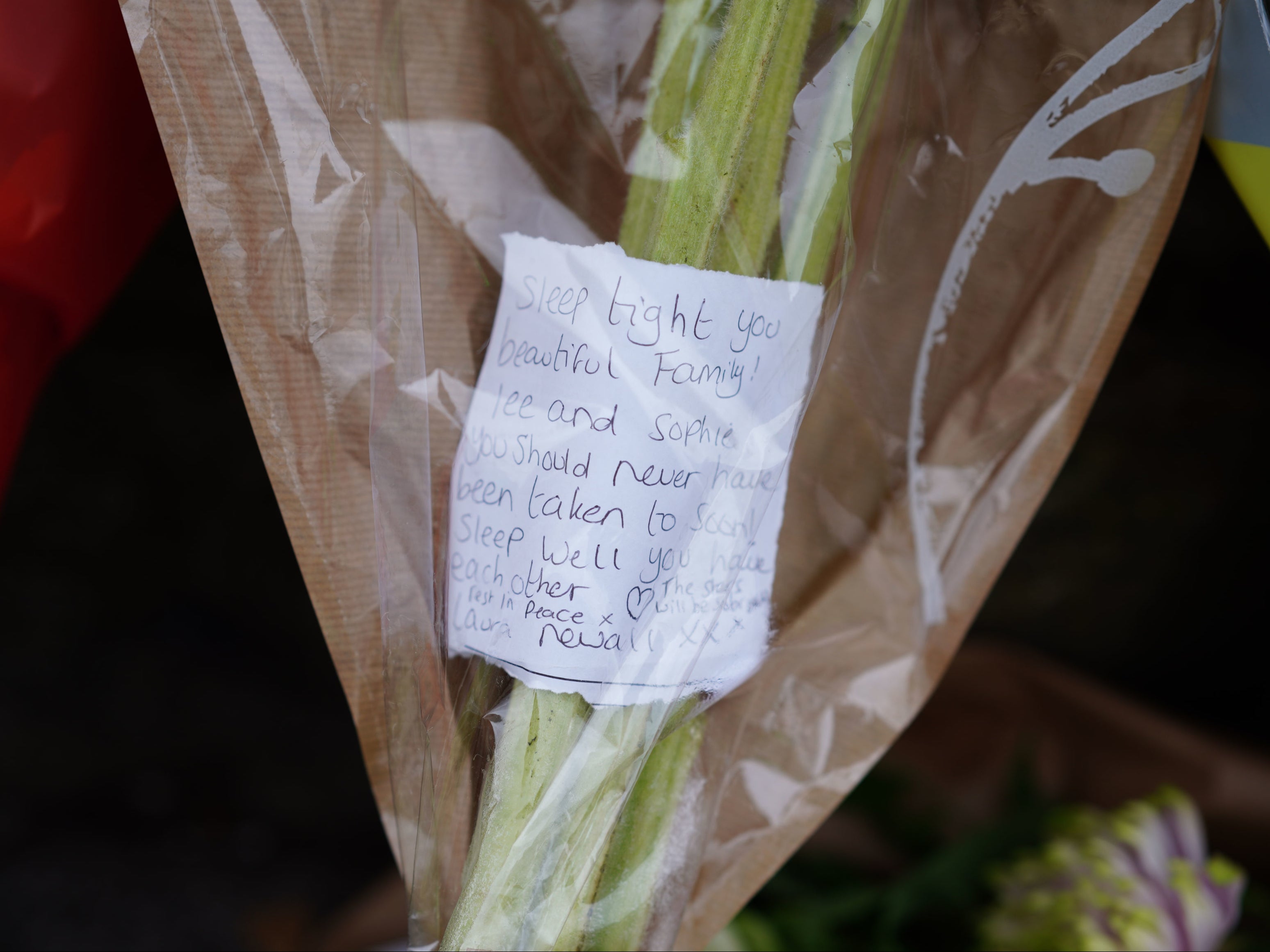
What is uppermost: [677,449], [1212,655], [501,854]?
[677,449]

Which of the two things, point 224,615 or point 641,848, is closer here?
point 641,848

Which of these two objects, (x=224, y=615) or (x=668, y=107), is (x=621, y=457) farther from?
(x=224, y=615)

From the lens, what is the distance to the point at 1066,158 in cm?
31

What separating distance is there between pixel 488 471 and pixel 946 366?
18 cm

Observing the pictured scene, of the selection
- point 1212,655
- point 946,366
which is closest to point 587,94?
point 946,366

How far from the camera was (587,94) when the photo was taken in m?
0.30

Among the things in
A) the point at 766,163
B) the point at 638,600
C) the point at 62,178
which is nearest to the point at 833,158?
the point at 766,163

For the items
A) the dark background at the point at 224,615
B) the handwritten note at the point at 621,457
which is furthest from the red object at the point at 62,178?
the dark background at the point at 224,615

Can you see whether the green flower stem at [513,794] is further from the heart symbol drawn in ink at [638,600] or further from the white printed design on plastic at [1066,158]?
the white printed design on plastic at [1066,158]

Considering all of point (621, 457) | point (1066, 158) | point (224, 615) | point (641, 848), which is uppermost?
point (1066, 158)

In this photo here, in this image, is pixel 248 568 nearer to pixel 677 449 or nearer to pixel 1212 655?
pixel 677 449

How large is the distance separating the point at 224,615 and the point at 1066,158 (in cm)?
68

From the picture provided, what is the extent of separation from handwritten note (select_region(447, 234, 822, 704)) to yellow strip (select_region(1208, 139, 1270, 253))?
171mm

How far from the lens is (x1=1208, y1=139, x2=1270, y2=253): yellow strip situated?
0.30 metres
